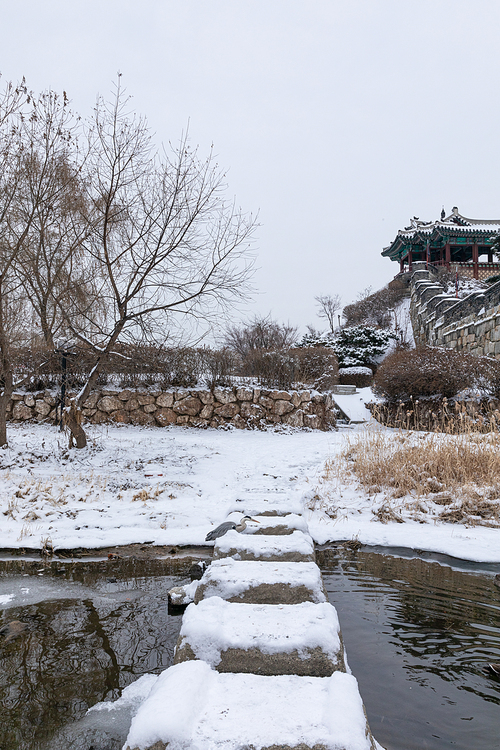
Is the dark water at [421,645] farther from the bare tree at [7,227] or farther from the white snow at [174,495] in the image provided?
the bare tree at [7,227]

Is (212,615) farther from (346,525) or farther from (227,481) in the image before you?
(227,481)

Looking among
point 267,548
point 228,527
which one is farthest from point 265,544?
point 228,527

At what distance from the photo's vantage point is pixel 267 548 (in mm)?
3086

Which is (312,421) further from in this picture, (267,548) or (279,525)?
(267,548)

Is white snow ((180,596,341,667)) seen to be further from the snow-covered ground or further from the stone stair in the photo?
the snow-covered ground

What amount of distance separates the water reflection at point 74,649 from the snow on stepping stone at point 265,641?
1.49ft

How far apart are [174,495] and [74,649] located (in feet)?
10.3

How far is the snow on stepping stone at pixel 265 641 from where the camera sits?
2.00m

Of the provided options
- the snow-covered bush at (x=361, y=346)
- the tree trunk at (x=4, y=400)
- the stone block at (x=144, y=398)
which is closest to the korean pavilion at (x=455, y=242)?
the snow-covered bush at (x=361, y=346)

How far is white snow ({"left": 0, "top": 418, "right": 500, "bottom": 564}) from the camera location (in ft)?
14.2

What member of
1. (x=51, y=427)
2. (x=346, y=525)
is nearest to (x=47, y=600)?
(x=346, y=525)

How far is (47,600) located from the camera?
10.4 ft

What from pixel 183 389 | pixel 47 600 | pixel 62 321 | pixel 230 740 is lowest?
pixel 47 600

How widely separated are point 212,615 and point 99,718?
0.63 metres
